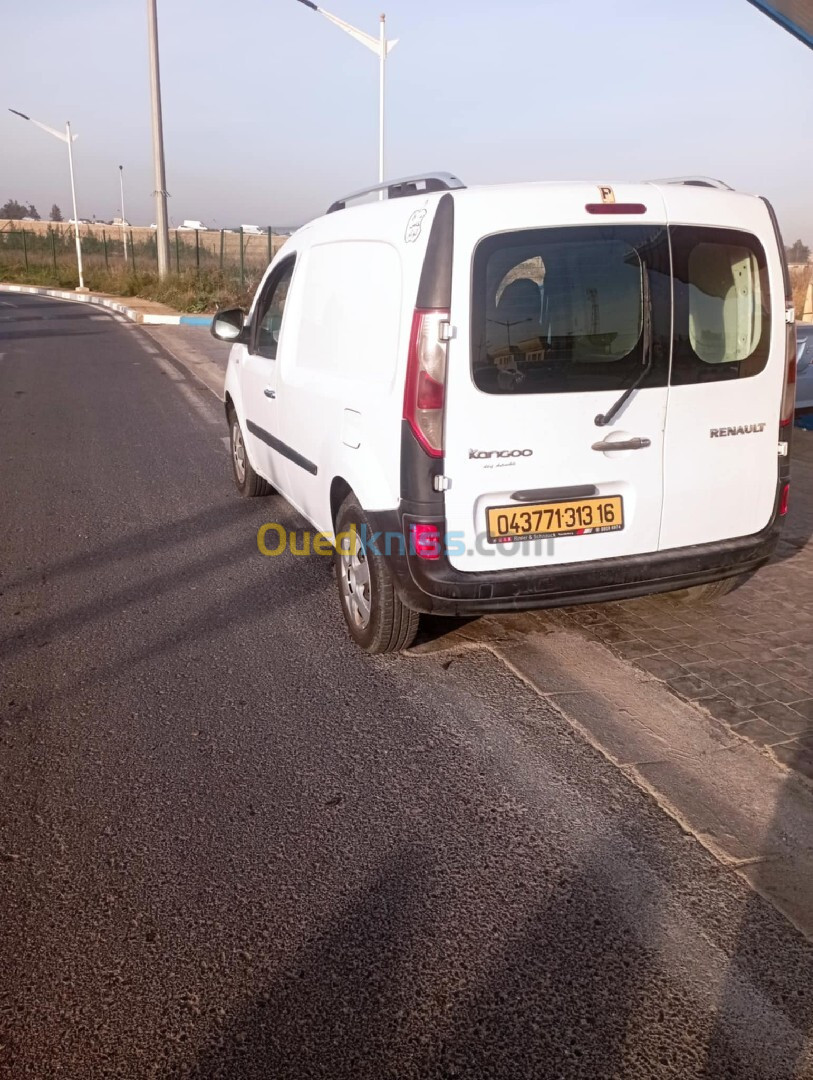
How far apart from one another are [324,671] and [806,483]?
16.0 ft

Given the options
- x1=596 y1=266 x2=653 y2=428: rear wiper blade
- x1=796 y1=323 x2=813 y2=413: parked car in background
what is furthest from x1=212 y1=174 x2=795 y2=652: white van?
x1=796 y1=323 x2=813 y2=413: parked car in background

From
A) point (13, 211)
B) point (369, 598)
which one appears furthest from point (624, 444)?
point (13, 211)

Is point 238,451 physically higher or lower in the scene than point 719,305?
lower

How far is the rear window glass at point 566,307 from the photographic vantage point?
3.42m

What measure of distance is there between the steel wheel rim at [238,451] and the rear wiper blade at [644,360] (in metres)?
3.62

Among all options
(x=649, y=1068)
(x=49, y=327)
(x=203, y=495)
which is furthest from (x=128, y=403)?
(x=49, y=327)

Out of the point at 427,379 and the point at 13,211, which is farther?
the point at 13,211

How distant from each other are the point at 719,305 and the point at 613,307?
0.53 m

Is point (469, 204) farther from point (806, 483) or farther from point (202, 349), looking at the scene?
point (202, 349)

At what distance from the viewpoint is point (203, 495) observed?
6945 mm

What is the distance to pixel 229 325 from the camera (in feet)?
19.2

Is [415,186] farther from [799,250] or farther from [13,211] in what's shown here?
[13,211]

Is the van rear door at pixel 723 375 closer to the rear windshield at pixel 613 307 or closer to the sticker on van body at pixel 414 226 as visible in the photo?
the rear windshield at pixel 613 307

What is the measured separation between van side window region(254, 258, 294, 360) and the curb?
1846cm
